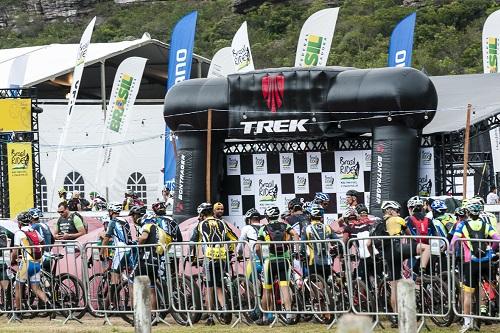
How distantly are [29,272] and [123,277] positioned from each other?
1.36 m

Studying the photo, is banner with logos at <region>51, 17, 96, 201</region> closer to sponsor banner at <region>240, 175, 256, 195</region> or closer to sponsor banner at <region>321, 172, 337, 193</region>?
sponsor banner at <region>240, 175, 256, 195</region>

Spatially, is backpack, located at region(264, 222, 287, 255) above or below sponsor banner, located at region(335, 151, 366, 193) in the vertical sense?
below

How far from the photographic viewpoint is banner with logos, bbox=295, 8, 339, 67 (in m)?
28.8

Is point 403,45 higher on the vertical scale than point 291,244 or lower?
higher

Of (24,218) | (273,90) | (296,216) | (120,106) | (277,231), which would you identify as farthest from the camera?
(120,106)

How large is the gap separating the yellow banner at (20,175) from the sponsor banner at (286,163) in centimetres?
700

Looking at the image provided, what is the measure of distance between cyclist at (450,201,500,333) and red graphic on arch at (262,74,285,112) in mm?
8541

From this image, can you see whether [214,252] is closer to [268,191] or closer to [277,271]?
[277,271]

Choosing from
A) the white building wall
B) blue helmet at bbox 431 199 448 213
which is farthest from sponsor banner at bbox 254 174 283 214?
the white building wall

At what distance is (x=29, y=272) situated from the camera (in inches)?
623

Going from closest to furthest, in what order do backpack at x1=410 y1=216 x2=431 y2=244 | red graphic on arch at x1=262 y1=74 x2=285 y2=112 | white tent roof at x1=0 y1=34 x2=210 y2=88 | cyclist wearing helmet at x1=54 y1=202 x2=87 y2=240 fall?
backpack at x1=410 y1=216 x2=431 y2=244 < cyclist wearing helmet at x1=54 y1=202 x2=87 y2=240 < red graphic on arch at x1=262 y1=74 x2=285 y2=112 < white tent roof at x1=0 y1=34 x2=210 y2=88

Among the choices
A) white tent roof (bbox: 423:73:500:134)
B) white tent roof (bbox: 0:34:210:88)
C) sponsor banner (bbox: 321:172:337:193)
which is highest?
white tent roof (bbox: 0:34:210:88)

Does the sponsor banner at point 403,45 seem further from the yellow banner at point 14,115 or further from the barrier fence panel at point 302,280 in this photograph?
the barrier fence panel at point 302,280

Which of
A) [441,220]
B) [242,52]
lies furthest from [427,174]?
[242,52]
